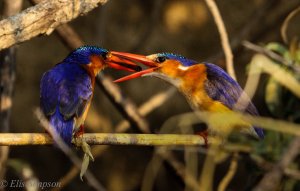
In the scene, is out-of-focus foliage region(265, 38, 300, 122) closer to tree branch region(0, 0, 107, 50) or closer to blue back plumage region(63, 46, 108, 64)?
blue back plumage region(63, 46, 108, 64)

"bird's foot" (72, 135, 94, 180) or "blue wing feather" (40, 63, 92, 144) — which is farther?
"blue wing feather" (40, 63, 92, 144)

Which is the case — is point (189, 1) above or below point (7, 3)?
below

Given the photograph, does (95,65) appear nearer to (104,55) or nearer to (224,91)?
(104,55)

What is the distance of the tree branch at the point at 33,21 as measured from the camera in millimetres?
3621

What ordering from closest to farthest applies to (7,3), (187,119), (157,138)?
(187,119) < (157,138) < (7,3)

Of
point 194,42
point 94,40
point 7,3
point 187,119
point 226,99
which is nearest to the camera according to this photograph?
point 187,119

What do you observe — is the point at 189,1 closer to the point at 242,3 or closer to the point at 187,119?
the point at 242,3

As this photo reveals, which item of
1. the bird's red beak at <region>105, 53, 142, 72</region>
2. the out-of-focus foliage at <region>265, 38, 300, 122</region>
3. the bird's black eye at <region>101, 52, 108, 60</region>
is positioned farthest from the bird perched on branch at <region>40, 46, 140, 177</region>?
the out-of-focus foliage at <region>265, 38, 300, 122</region>

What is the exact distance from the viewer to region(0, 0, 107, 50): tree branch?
362cm

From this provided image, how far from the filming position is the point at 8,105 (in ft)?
15.9

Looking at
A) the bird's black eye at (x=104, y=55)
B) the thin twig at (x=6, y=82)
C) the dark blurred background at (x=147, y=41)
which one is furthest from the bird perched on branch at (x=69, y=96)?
the dark blurred background at (x=147, y=41)

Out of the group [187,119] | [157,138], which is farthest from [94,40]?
[187,119]

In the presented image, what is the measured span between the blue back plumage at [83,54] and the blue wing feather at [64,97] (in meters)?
0.23

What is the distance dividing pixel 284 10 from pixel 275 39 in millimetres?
260
